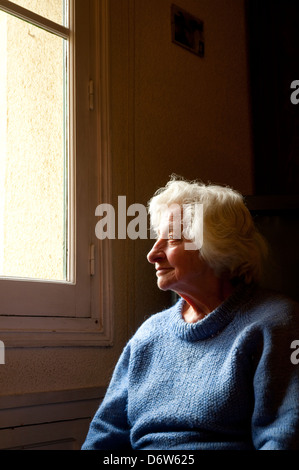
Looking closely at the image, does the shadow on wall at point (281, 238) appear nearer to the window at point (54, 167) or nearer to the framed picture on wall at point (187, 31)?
the window at point (54, 167)

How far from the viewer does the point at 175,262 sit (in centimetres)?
156

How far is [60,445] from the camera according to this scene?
5.94 feet

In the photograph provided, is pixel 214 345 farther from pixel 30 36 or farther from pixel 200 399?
pixel 30 36

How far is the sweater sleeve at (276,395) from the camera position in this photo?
1197mm

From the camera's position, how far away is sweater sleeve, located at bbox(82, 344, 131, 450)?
5.13 ft

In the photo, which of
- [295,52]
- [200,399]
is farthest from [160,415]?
[295,52]

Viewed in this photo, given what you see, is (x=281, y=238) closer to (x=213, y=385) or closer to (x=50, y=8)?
(x=213, y=385)

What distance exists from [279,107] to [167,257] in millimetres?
1456

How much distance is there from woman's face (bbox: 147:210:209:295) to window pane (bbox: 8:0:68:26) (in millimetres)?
910

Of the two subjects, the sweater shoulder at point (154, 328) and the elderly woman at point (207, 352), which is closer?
the elderly woman at point (207, 352)

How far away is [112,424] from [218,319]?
43 centimetres

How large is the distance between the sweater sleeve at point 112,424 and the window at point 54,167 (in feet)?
0.97

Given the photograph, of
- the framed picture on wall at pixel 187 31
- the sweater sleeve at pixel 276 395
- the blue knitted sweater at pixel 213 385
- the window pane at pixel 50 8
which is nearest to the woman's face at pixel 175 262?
the blue knitted sweater at pixel 213 385

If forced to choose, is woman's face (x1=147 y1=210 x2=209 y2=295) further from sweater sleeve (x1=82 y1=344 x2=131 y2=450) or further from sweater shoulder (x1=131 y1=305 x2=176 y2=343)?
sweater sleeve (x1=82 y1=344 x2=131 y2=450)
